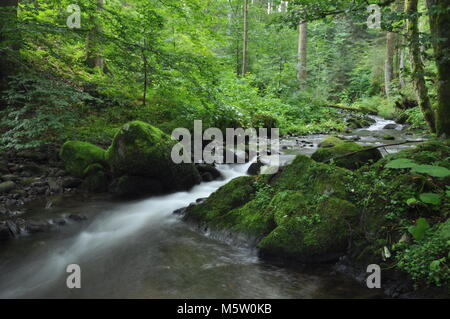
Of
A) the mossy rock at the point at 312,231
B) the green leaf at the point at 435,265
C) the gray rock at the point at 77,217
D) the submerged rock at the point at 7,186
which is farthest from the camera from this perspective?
the submerged rock at the point at 7,186

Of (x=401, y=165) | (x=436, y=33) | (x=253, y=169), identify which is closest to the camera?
(x=401, y=165)

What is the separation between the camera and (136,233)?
19.6 feet

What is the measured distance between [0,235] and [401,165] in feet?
19.5

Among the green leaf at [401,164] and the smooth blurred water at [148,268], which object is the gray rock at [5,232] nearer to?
the smooth blurred water at [148,268]

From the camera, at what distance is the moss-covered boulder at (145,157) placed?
301 inches

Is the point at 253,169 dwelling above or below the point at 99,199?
above

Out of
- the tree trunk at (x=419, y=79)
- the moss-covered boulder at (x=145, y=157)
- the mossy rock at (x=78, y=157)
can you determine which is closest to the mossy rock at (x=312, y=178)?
the moss-covered boulder at (x=145, y=157)

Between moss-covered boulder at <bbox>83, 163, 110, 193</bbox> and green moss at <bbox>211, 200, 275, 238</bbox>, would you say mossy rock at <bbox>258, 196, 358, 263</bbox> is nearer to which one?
green moss at <bbox>211, 200, 275, 238</bbox>

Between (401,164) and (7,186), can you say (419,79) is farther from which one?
(7,186)

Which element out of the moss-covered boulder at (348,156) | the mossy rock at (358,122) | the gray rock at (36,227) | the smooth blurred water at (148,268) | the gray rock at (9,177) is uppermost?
the mossy rock at (358,122)

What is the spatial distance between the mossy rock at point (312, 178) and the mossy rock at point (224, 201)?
51cm

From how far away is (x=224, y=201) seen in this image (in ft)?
19.0
